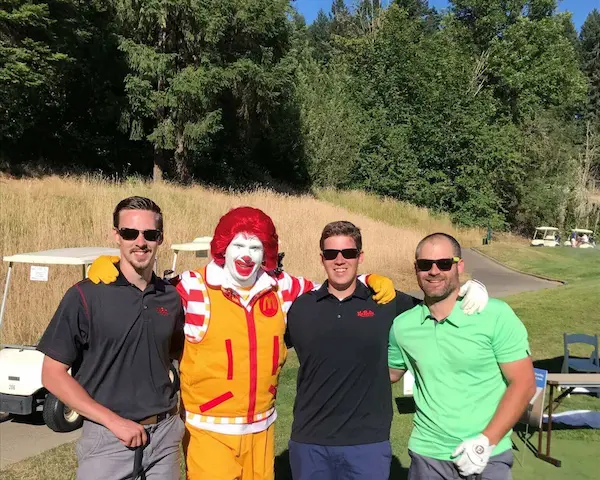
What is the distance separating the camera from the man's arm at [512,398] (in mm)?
2387

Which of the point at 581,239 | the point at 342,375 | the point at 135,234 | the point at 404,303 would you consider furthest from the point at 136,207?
the point at 581,239

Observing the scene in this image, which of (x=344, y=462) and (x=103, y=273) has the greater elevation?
(x=103, y=273)

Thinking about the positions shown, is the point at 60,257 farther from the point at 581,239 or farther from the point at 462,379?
the point at 581,239

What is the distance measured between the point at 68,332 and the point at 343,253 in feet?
4.46

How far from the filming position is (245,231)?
9.55 feet

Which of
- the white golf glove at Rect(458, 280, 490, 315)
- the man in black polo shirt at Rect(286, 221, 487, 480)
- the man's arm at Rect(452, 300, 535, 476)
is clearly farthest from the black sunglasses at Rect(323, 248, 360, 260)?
the man's arm at Rect(452, 300, 535, 476)

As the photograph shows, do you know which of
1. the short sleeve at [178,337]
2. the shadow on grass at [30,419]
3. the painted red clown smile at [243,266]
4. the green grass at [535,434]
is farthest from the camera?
the shadow on grass at [30,419]

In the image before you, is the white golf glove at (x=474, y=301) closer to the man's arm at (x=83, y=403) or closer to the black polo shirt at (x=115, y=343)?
the black polo shirt at (x=115, y=343)

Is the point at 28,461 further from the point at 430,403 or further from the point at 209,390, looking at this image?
the point at 430,403

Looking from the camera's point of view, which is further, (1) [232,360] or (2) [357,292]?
(2) [357,292]

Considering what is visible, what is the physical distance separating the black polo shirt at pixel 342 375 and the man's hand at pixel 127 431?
31.0 inches

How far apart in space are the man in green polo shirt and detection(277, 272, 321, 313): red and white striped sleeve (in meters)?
0.72

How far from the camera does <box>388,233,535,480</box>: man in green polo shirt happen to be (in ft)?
7.94

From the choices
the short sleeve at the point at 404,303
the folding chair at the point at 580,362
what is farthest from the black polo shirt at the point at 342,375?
the folding chair at the point at 580,362
